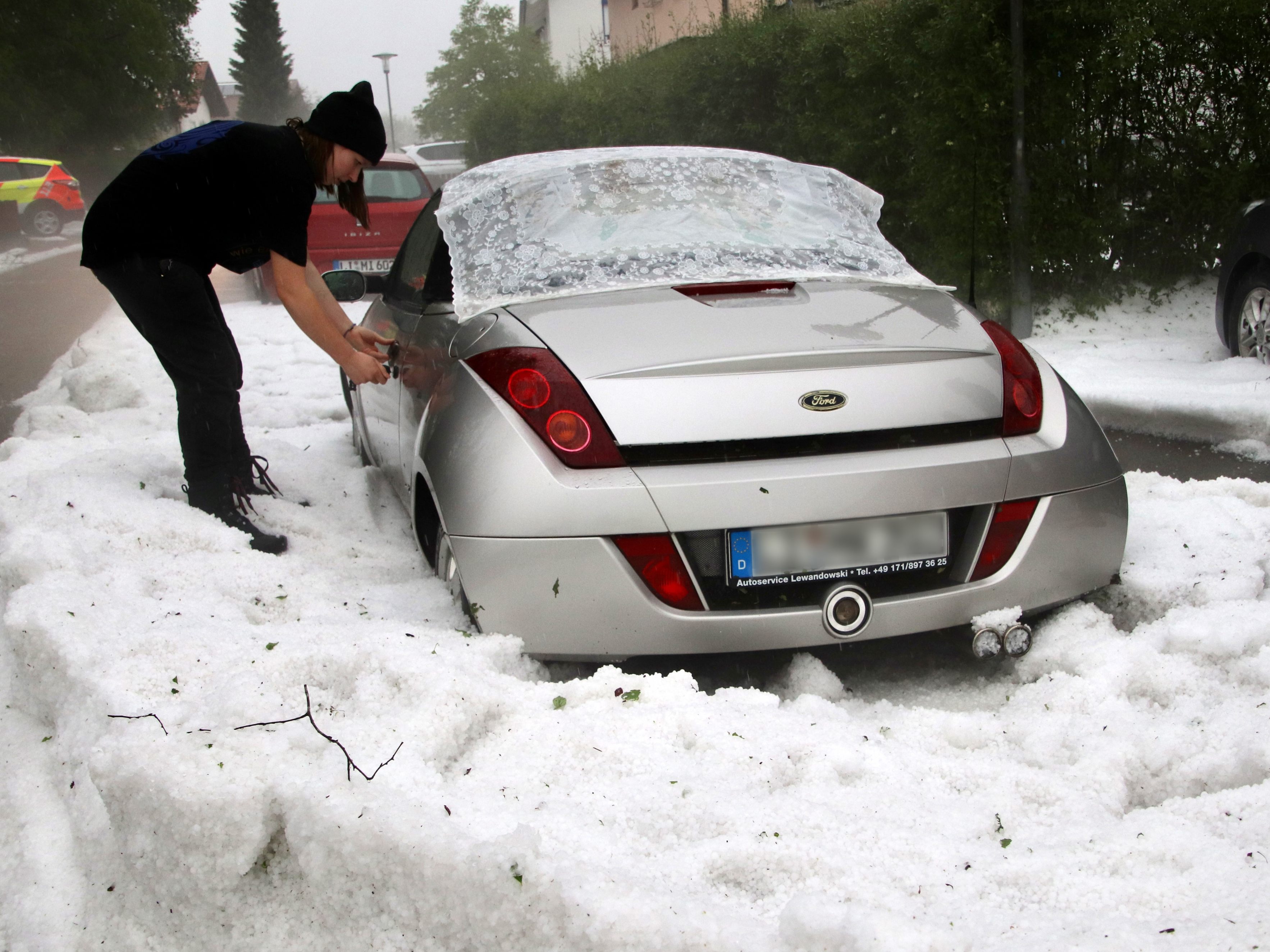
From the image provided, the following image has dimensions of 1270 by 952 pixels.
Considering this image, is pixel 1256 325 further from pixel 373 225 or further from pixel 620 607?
pixel 373 225

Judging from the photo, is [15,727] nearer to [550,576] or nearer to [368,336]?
[550,576]

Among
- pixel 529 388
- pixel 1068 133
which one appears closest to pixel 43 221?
pixel 1068 133

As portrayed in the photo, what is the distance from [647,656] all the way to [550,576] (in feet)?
1.09

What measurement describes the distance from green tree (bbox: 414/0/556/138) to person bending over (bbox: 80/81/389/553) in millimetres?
57726

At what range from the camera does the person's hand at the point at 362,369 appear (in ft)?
11.3

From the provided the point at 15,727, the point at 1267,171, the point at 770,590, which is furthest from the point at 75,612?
the point at 1267,171

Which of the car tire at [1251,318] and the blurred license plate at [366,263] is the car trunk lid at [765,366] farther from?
the blurred license plate at [366,263]

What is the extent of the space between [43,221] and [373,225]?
68.7 feet

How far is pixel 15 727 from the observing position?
103 inches

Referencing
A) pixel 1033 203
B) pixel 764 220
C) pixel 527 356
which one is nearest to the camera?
pixel 527 356

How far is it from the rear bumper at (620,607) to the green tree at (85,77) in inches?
1766

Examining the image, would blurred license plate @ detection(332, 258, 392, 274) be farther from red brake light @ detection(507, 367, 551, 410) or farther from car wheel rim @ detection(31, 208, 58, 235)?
car wheel rim @ detection(31, 208, 58, 235)

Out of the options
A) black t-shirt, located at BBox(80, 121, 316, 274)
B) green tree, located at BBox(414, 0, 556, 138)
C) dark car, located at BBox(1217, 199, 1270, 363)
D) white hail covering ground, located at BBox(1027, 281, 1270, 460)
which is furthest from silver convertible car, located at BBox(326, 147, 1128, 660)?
green tree, located at BBox(414, 0, 556, 138)

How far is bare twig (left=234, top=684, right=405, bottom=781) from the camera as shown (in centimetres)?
212
